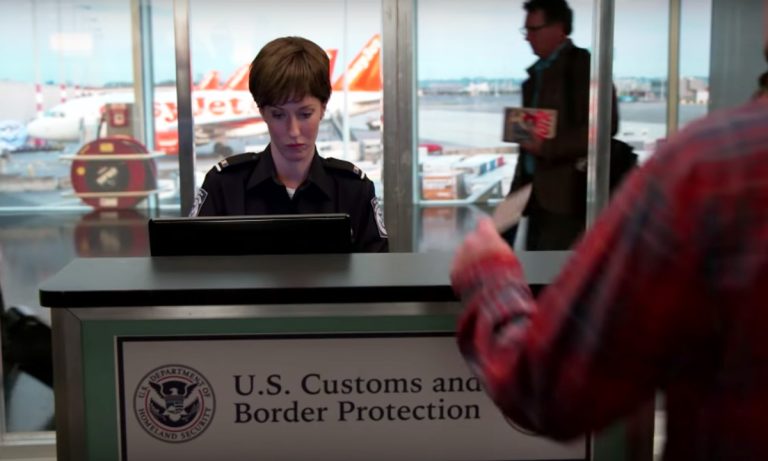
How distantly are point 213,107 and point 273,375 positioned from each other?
22.8 feet

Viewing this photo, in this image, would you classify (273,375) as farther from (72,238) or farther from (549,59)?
(72,238)

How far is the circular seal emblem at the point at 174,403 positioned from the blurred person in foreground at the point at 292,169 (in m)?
0.79

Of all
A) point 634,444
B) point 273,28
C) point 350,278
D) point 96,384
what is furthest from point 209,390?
point 273,28

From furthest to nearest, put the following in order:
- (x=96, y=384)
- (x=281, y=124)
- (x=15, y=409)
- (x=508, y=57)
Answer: (x=508, y=57) → (x=15, y=409) → (x=281, y=124) → (x=96, y=384)

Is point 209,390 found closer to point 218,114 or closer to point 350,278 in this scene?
point 350,278

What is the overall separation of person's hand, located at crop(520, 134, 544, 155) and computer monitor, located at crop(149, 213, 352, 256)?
244 centimetres

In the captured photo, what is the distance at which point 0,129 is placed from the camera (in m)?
10.1

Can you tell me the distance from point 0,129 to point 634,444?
10027mm

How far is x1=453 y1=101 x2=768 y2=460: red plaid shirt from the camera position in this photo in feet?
2.10

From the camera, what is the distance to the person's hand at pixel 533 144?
394 cm

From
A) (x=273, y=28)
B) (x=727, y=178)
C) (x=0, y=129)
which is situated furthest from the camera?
(x=0, y=129)

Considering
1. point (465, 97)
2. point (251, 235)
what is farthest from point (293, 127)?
point (465, 97)

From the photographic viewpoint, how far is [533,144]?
3.96 metres

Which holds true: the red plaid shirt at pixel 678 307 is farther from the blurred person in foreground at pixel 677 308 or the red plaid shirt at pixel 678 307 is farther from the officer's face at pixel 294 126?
the officer's face at pixel 294 126
